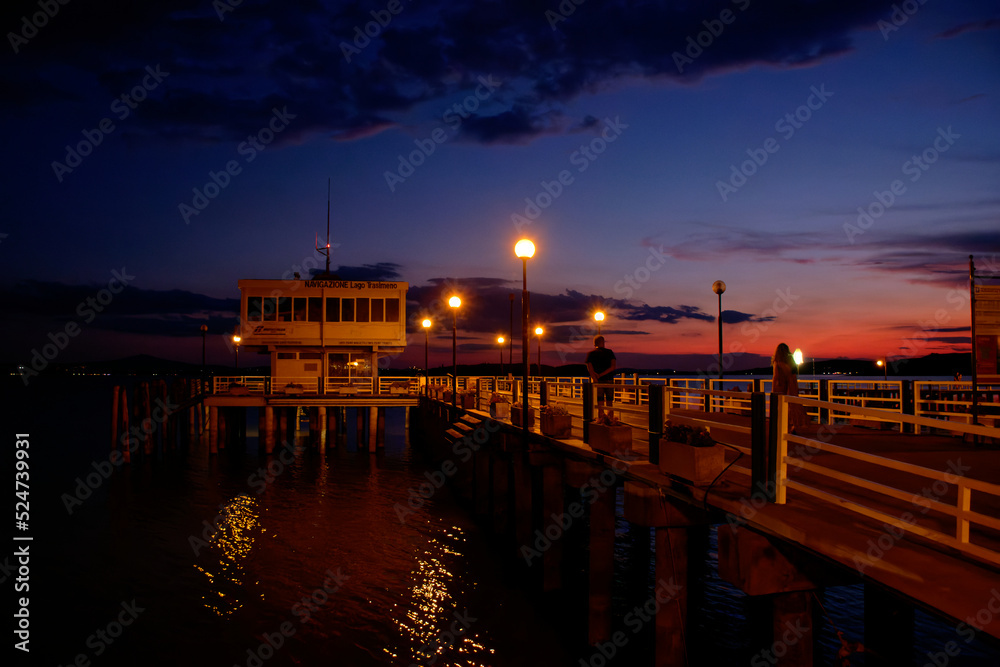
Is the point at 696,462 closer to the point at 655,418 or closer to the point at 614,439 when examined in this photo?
the point at 655,418

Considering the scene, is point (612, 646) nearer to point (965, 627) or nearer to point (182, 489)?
point (965, 627)

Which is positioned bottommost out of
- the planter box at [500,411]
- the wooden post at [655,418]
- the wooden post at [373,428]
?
the wooden post at [373,428]

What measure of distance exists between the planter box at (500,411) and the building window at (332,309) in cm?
2110

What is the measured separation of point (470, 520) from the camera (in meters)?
18.9

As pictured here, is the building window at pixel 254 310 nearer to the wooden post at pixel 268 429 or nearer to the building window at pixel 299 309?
the building window at pixel 299 309

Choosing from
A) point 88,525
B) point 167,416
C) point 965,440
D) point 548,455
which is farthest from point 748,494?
point 167,416

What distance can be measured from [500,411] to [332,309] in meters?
21.6

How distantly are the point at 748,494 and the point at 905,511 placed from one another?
4.90ft

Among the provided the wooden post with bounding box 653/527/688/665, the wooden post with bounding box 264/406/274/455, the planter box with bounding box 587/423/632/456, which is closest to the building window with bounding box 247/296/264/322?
the wooden post with bounding box 264/406/274/455

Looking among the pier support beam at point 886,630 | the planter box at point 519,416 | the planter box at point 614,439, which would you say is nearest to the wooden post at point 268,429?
the planter box at point 519,416

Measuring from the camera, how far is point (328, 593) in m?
12.8

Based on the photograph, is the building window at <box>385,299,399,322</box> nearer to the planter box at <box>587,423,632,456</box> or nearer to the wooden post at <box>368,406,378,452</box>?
the wooden post at <box>368,406,378,452</box>

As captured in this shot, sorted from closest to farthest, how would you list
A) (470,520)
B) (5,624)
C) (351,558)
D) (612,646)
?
(612,646), (5,624), (351,558), (470,520)

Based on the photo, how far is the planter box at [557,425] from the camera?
40.3 feet
